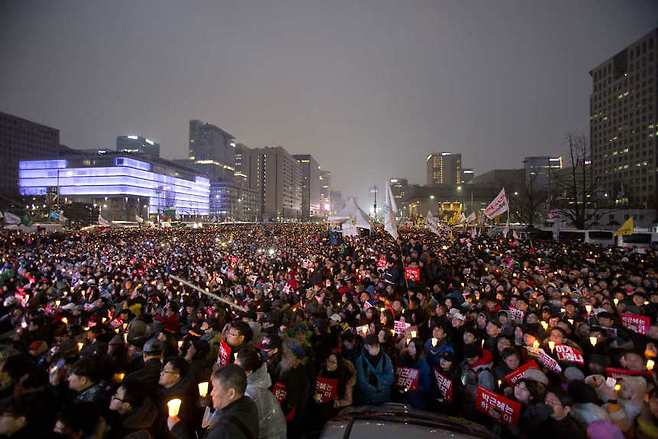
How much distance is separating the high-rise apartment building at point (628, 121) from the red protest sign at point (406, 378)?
95.5 meters

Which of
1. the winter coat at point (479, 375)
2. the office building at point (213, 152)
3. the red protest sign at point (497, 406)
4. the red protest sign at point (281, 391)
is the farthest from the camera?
the office building at point (213, 152)

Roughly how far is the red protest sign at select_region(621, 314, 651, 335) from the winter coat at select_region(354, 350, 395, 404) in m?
4.83

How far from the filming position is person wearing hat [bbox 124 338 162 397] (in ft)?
11.3

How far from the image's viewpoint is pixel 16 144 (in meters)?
116

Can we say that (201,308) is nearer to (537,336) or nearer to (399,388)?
(399,388)

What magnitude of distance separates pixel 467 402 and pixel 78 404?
3933 millimetres

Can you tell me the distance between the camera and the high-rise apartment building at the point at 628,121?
3401 inches

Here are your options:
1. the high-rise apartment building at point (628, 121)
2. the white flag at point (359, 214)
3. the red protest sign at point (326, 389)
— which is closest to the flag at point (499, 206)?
the white flag at point (359, 214)

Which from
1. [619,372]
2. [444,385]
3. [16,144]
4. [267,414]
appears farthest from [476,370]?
[16,144]

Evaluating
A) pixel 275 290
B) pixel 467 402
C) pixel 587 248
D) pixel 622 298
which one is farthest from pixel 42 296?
pixel 587 248

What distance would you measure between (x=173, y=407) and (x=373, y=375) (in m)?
2.33

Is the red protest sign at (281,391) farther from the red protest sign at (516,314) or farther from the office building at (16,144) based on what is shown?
the office building at (16,144)

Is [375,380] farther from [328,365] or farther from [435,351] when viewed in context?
[435,351]

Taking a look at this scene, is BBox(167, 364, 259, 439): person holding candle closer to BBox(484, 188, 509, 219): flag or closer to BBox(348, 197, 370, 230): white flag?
BBox(348, 197, 370, 230): white flag
